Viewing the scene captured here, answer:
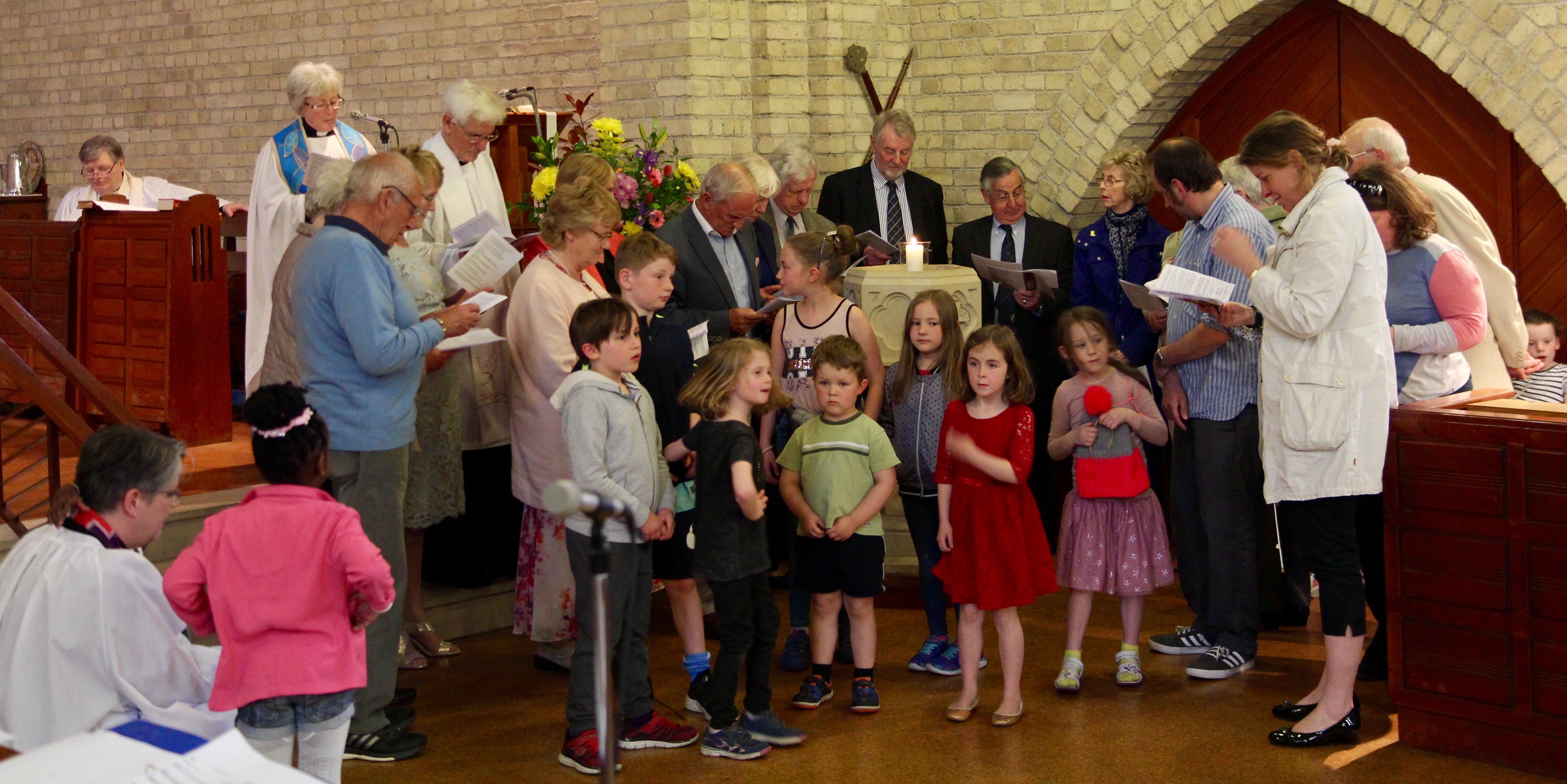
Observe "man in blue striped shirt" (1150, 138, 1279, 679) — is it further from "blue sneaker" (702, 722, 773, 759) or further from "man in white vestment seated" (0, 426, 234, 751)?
"man in white vestment seated" (0, 426, 234, 751)

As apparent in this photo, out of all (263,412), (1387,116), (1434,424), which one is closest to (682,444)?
(263,412)

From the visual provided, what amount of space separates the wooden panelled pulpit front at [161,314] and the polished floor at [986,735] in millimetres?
2251

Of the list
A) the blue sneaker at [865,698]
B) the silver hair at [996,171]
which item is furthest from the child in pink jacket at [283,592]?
the silver hair at [996,171]

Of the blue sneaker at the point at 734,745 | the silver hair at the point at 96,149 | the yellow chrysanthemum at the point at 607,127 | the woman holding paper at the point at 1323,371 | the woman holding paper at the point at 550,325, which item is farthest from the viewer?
the silver hair at the point at 96,149

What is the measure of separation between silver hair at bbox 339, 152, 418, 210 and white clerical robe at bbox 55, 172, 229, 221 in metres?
4.87

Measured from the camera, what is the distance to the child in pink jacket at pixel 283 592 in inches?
122

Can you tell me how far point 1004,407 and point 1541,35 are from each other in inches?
130

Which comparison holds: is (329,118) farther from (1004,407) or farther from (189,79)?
(189,79)

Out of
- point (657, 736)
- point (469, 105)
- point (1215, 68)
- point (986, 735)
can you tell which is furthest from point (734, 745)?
point (1215, 68)

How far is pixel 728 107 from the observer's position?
7.66 meters

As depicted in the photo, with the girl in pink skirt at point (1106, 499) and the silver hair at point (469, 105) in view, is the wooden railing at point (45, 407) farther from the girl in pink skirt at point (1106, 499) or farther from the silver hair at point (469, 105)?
the girl in pink skirt at point (1106, 499)

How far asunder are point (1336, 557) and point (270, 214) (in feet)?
13.9

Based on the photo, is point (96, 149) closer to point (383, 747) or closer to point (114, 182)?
point (114, 182)

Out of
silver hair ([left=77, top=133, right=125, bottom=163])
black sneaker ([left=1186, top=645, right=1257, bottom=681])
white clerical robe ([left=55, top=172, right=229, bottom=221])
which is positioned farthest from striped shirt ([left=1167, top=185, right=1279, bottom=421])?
silver hair ([left=77, top=133, right=125, bottom=163])
